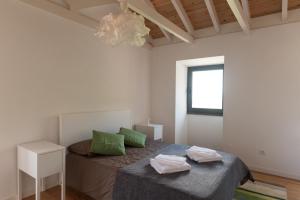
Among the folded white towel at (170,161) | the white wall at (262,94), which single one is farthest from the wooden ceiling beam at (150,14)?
the folded white towel at (170,161)

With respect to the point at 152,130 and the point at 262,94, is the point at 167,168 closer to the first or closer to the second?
the point at 152,130

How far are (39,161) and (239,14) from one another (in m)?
3.22

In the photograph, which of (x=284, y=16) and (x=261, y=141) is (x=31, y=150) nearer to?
(x=261, y=141)

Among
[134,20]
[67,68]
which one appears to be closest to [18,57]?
[67,68]

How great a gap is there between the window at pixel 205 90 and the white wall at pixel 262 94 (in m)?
0.66

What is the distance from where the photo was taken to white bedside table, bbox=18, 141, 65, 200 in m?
2.04

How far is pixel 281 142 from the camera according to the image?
325 cm

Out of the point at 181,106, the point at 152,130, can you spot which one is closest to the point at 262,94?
the point at 181,106

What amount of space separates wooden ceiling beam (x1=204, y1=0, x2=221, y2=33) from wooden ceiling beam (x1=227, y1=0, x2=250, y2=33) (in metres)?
0.52

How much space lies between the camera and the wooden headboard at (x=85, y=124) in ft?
9.21

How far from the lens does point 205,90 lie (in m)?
4.61

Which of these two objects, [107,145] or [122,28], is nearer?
[122,28]

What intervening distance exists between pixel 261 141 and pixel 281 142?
0.96 feet

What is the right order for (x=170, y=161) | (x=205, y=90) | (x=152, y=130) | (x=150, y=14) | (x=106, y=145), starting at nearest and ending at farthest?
(x=170, y=161) → (x=106, y=145) → (x=150, y=14) → (x=152, y=130) → (x=205, y=90)
